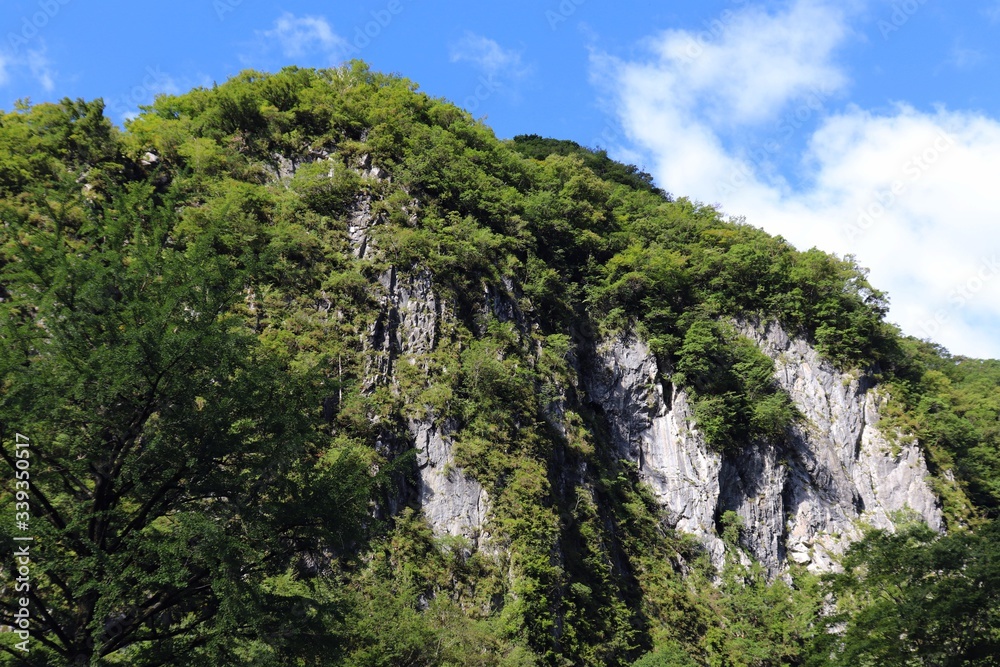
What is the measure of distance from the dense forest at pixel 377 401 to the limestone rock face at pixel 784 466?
0.96 m

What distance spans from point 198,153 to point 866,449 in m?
35.3

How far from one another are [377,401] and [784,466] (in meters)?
20.6

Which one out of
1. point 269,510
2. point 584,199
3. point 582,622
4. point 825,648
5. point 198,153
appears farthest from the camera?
point 584,199

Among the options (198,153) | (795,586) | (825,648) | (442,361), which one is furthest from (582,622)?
(198,153)

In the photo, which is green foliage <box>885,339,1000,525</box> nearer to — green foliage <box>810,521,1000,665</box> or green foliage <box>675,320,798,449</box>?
green foliage <box>675,320,798,449</box>

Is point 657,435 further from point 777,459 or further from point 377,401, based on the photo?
point 377,401

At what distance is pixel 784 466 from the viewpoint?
28.4m

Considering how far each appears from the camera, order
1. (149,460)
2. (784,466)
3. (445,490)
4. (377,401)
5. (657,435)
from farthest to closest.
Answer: (657,435), (784,466), (377,401), (445,490), (149,460)

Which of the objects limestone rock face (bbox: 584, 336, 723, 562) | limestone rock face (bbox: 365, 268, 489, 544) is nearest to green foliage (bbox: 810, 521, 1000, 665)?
limestone rock face (bbox: 365, 268, 489, 544)

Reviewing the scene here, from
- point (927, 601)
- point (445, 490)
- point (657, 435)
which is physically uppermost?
point (657, 435)

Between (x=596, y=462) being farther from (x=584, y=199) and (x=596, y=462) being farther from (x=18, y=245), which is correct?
(x=18, y=245)

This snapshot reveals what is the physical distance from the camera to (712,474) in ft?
88.5

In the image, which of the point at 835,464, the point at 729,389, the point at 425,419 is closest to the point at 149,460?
the point at 425,419

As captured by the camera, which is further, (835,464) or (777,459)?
(835,464)
